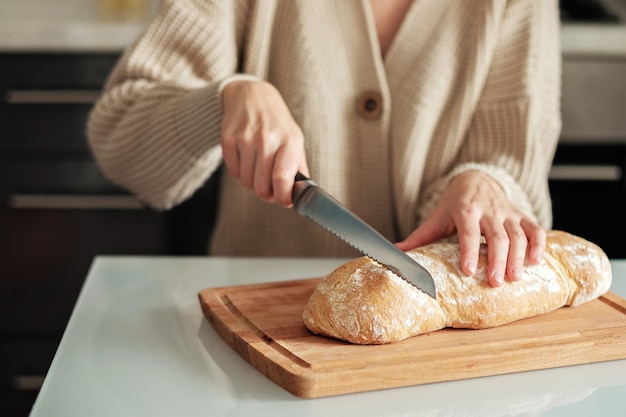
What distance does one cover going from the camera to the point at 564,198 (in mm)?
1847

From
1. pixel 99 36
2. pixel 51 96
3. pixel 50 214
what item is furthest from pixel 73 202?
pixel 99 36

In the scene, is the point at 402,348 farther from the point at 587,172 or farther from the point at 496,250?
the point at 587,172

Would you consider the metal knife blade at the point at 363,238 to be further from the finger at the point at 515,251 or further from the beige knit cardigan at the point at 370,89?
the beige knit cardigan at the point at 370,89

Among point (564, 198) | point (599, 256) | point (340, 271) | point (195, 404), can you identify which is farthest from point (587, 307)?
point (564, 198)

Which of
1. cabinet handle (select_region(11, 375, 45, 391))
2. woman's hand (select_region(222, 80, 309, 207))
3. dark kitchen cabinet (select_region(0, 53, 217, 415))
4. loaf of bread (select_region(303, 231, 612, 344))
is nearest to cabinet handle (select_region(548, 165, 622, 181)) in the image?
dark kitchen cabinet (select_region(0, 53, 217, 415))

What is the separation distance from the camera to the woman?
1149 mm

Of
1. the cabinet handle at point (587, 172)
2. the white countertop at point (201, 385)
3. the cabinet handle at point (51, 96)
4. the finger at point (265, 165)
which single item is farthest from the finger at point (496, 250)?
the cabinet handle at point (51, 96)

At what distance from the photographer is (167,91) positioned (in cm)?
109

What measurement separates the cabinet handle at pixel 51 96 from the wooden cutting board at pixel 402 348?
1025mm

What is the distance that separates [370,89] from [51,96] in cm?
85

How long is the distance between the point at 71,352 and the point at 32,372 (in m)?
1.12

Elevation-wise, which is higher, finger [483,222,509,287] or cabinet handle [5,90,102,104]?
finger [483,222,509,287]

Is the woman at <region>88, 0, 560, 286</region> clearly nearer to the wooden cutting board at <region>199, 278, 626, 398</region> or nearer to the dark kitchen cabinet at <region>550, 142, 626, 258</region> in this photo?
the wooden cutting board at <region>199, 278, 626, 398</region>

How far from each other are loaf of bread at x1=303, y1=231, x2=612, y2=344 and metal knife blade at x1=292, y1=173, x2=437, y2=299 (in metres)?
0.01
